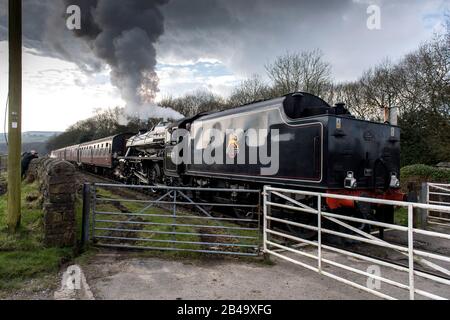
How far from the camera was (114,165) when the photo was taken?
846 inches

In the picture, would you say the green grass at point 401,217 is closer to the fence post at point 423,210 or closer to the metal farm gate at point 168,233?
the fence post at point 423,210

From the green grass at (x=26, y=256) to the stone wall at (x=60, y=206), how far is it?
0.19 metres

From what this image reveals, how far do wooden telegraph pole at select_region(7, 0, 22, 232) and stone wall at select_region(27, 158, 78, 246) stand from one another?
96cm

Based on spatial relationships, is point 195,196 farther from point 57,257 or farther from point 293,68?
point 293,68

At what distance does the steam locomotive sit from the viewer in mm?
6613

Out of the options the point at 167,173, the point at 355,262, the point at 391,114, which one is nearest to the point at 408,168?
the point at 391,114

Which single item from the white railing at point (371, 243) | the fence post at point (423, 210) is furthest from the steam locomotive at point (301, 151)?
the fence post at point (423, 210)

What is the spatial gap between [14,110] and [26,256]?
8.30ft

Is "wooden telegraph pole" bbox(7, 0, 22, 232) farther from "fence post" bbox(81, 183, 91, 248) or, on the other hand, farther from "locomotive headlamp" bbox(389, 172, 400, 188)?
"locomotive headlamp" bbox(389, 172, 400, 188)

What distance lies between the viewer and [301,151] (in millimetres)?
6949

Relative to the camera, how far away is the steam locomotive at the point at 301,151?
661 centimetres
